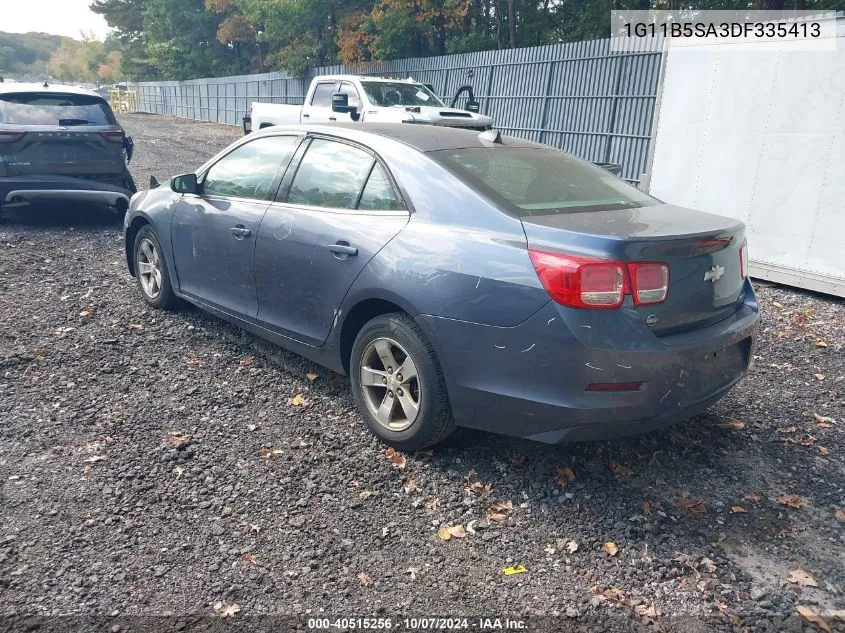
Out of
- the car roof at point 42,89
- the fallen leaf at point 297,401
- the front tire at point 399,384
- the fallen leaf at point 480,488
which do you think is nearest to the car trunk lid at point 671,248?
the front tire at point 399,384

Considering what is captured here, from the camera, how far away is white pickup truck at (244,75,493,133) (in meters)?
11.9

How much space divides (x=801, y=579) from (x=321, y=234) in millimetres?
2862

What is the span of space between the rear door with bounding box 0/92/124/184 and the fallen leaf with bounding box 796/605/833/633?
878 centimetres

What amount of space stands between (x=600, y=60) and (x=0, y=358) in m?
10.8

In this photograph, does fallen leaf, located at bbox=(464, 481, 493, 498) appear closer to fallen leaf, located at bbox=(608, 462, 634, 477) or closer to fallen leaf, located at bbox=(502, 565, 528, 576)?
fallen leaf, located at bbox=(502, 565, 528, 576)

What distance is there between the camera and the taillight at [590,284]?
9.75 ft

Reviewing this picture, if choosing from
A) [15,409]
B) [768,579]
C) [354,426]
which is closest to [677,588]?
[768,579]

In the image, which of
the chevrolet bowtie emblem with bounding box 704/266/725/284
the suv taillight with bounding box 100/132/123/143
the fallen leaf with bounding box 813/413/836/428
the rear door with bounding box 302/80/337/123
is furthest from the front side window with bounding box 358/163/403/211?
the rear door with bounding box 302/80/337/123

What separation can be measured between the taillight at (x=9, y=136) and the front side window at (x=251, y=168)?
4526mm

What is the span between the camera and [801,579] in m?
2.82

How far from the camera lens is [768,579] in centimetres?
282

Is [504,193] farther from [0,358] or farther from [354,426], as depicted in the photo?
[0,358]

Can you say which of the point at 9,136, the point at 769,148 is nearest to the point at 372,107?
the point at 9,136

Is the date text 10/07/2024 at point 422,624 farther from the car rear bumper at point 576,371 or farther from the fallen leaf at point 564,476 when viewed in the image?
the fallen leaf at point 564,476
